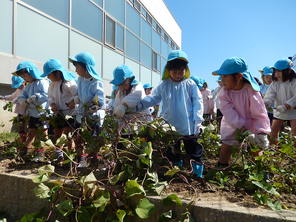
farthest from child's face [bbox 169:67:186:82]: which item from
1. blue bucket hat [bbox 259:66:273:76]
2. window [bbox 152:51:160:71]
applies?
window [bbox 152:51:160:71]

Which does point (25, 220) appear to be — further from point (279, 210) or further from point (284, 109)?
point (284, 109)

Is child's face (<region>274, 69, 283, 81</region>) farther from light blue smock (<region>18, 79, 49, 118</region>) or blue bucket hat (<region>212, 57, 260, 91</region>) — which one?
light blue smock (<region>18, 79, 49, 118</region>)

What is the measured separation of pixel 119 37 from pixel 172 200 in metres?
10.8

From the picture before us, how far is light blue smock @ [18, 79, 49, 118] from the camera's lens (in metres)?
3.62

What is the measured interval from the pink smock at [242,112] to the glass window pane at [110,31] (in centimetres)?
885

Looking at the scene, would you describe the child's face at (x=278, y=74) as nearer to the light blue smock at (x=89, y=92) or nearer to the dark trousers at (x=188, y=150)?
the dark trousers at (x=188, y=150)

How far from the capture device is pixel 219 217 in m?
1.58

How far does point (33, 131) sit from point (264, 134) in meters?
2.97

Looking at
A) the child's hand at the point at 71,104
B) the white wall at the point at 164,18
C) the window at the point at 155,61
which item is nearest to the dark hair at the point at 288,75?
the child's hand at the point at 71,104

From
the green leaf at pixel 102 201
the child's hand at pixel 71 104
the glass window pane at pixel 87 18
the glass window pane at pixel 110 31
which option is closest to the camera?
the green leaf at pixel 102 201

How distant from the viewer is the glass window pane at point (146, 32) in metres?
14.9

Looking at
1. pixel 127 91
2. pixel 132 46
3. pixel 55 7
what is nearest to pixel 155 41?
pixel 132 46

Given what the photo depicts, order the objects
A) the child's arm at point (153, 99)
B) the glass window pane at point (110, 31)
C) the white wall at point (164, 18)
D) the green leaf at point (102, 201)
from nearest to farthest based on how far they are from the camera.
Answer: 1. the green leaf at point (102, 201)
2. the child's arm at point (153, 99)
3. the glass window pane at point (110, 31)
4. the white wall at point (164, 18)

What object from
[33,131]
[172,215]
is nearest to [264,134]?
[172,215]
